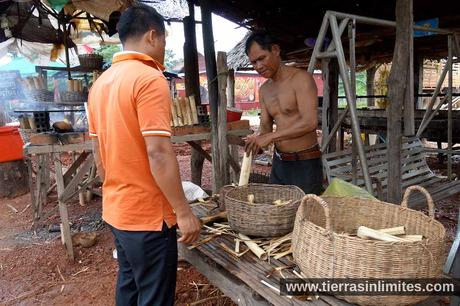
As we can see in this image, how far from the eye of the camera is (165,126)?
160 cm

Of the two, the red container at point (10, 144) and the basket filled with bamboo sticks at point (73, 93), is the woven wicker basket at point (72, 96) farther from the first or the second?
the red container at point (10, 144)

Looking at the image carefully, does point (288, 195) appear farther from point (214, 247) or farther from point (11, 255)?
point (11, 255)

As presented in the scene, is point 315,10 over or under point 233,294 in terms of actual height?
over

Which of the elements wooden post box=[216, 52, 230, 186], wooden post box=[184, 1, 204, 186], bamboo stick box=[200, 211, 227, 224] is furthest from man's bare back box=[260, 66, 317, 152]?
wooden post box=[184, 1, 204, 186]

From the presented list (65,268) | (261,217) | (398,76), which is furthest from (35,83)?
(398,76)

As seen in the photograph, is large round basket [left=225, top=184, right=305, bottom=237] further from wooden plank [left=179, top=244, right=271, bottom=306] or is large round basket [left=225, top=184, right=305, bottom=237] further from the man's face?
the man's face

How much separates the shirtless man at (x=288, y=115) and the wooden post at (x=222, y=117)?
238 millimetres

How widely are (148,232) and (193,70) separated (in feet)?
13.5

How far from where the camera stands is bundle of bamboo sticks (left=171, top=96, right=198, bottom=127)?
14.2 ft

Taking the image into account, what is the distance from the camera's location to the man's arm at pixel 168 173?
158 centimetres

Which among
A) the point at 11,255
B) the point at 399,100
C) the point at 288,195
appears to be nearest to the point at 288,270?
the point at 288,195

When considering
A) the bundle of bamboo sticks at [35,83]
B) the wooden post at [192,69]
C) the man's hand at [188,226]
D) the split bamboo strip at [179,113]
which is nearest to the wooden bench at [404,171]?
the split bamboo strip at [179,113]

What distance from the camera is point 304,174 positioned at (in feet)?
9.77

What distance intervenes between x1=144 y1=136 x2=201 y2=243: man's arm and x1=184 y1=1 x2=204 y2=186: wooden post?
3765 millimetres
